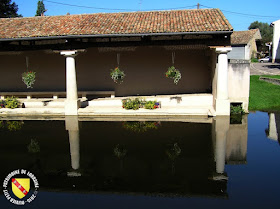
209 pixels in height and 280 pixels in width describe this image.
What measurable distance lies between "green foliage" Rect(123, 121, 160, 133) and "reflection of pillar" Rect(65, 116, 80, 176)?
1949 millimetres

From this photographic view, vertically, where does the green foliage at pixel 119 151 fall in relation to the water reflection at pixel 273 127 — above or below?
below

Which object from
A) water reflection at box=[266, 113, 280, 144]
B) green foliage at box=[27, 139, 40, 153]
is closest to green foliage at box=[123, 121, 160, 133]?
green foliage at box=[27, 139, 40, 153]

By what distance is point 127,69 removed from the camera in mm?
16078

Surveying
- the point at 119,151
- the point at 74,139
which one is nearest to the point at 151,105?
the point at 74,139

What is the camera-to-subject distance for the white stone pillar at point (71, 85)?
12.8 m

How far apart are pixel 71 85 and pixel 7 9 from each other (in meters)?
31.0

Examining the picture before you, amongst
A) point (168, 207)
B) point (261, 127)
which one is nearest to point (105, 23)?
point (261, 127)

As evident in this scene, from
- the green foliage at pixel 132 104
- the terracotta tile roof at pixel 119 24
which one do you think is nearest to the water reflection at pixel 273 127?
the terracotta tile roof at pixel 119 24

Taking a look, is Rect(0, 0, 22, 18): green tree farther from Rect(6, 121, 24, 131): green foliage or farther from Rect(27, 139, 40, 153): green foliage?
Rect(27, 139, 40, 153): green foliage

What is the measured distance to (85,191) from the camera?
19.0 ft

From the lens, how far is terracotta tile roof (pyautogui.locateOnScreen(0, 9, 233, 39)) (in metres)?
12.2

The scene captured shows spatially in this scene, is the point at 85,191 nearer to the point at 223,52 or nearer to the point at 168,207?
the point at 168,207

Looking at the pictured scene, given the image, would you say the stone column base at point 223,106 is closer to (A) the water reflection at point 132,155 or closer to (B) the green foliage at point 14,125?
(A) the water reflection at point 132,155

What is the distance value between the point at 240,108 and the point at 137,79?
592cm
